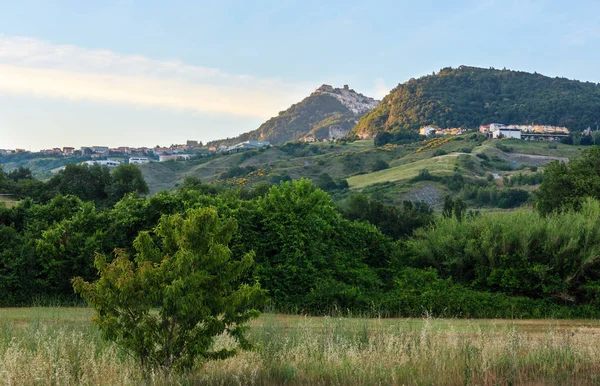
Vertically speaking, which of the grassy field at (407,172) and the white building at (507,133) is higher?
the white building at (507,133)

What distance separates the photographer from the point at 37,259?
16.3m

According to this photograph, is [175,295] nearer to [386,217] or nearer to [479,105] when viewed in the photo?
[386,217]

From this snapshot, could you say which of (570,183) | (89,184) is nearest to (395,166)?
(89,184)

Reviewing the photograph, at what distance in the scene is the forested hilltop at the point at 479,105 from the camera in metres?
164

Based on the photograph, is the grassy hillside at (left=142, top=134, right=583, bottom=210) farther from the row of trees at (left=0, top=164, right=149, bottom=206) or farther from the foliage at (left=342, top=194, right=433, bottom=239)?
the foliage at (left=342, top=194, right=433, bottom=239)

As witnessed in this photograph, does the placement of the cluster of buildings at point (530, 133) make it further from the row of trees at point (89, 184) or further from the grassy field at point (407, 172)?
the row of trees at point (89, 184)

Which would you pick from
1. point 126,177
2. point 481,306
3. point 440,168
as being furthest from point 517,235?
point 440,168

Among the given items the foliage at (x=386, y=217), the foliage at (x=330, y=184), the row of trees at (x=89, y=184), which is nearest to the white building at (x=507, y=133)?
the foliage at (x=330, y=184)

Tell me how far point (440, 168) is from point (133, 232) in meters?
75.4

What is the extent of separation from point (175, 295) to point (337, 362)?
2718 mm

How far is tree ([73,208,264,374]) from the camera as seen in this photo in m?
6.38

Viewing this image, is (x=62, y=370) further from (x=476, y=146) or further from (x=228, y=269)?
(x=476, y=146)

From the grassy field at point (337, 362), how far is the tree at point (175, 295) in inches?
16.2

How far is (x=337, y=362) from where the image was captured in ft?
25.5
